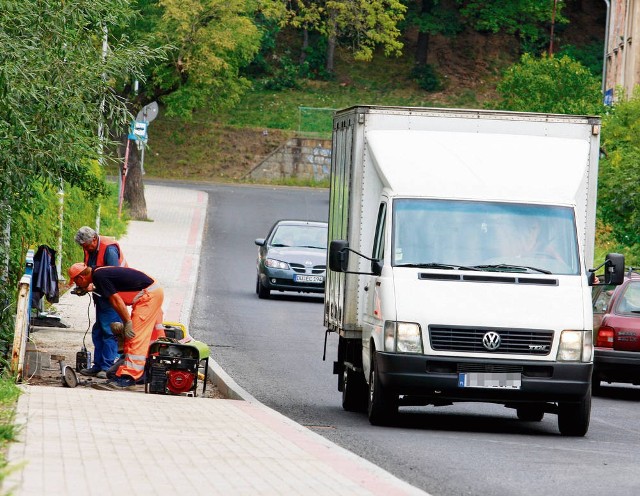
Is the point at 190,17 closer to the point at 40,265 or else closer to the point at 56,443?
the point at 40,265

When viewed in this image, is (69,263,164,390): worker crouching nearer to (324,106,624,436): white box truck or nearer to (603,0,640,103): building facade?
(324,106,624,436): white box truck

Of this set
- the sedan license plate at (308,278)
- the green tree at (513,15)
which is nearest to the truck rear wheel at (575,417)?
the sedan license plate at (308,278)

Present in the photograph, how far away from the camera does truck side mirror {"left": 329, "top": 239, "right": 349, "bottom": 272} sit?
13227 mm

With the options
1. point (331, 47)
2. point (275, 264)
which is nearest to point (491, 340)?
point (275, 264)

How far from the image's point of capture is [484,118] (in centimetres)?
1439

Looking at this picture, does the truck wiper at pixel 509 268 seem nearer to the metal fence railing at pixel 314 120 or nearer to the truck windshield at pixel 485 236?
the truck windshield at pixel 485 236

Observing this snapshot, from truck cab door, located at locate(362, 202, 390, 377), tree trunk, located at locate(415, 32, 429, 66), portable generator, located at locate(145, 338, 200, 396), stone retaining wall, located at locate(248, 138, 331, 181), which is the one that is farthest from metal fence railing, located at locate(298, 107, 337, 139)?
truck cab door, located at locate(362, 202, 390, 377)

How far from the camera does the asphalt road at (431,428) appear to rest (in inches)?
413

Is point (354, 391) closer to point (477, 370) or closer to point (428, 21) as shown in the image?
point (477, 370)

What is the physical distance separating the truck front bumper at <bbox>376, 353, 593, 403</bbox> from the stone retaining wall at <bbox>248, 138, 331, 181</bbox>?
178 ft

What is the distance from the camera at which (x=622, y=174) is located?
2992 centimetres

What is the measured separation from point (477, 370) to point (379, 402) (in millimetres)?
1015

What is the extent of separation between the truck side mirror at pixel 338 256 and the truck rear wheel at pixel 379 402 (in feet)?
2.95

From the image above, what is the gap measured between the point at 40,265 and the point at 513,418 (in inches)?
222
